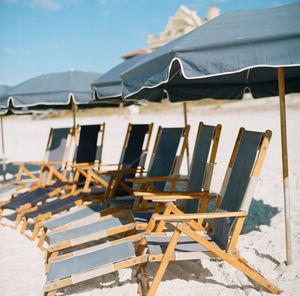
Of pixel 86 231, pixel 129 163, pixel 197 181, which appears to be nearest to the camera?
pixel 86 231

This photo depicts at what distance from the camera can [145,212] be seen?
13.1ft

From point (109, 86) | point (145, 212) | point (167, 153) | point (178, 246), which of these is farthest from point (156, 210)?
point (109, 86)

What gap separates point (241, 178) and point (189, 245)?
2.22 ft

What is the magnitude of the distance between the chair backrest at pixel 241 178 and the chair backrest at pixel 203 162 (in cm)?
36

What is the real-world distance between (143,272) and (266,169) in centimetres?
461

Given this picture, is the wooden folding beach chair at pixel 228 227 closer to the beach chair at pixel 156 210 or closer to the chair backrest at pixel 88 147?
the beach chair at pixel 156 210

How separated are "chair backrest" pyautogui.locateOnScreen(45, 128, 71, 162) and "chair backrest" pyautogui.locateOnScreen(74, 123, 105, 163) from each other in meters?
0.53

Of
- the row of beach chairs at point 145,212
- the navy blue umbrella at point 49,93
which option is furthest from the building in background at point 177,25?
the row of beach chairs at point 145,212

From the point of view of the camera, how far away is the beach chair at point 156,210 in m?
3.36

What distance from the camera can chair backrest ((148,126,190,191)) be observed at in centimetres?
454

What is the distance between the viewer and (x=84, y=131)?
241 inches

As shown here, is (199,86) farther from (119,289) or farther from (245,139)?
(119,289)

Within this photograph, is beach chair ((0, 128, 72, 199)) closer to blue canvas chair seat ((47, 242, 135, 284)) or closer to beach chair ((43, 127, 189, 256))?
beach chair ((43, 127, 189, 256))

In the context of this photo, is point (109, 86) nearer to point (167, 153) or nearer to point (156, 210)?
point (167, 153)
